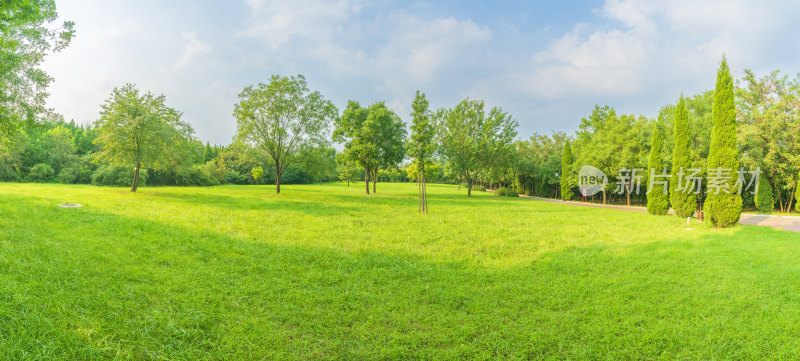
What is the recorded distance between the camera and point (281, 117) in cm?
2569

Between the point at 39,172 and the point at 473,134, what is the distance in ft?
164

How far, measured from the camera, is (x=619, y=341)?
11.3ft

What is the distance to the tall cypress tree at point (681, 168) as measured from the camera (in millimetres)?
14781

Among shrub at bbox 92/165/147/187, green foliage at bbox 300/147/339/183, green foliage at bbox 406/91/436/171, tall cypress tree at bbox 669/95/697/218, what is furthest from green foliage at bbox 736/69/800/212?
shrub at bbox 92/165/147/187

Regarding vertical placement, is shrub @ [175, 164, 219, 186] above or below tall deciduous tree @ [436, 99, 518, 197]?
below

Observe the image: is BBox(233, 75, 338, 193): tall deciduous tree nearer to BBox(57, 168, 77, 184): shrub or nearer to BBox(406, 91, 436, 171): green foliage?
BBox(406, 91, 436, 171): green foliage

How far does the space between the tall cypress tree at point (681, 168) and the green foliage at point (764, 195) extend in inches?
474

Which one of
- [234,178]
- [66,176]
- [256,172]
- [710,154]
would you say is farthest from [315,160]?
[234,178]

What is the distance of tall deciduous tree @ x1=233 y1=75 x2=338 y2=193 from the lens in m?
25.0

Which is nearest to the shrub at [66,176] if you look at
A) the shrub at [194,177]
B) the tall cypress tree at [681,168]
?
the shrub at [194,177]

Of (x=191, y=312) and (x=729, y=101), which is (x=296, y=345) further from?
(x=729, y=101)

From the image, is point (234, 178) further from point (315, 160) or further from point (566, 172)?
point (566, 172)
